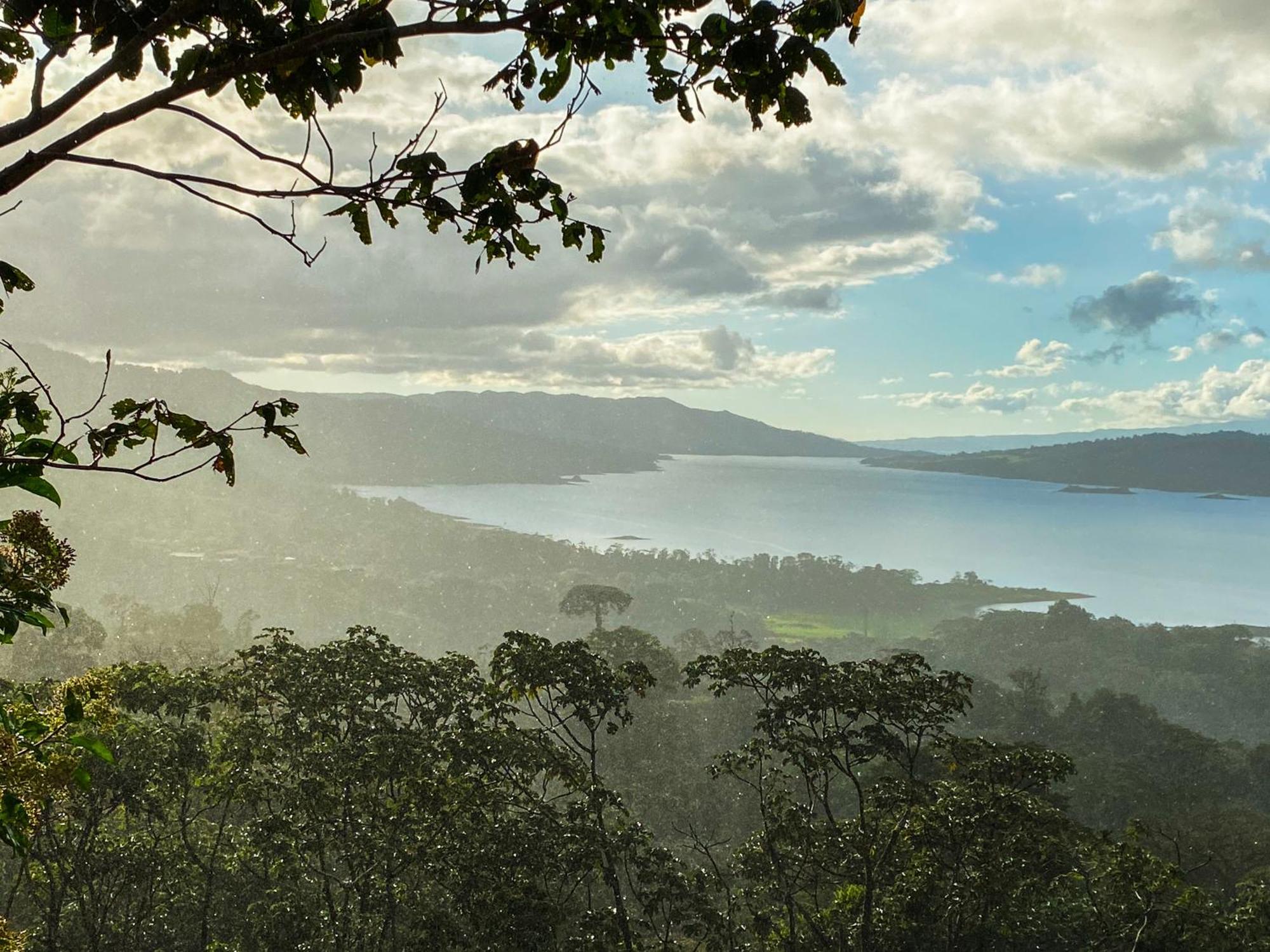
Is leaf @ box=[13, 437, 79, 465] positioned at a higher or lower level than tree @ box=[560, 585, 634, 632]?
higher

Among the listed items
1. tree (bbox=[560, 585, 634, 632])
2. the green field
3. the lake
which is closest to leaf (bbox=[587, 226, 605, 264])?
tree (bbox=[560, 585, 634, 632])

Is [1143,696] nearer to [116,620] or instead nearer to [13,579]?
[13,579]

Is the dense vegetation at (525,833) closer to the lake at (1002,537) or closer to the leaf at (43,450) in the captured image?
the leaf at (43,450)

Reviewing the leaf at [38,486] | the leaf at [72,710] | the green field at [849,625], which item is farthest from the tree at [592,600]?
the leaf at [38,486]

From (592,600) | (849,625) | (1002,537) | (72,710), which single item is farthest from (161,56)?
(1002,537)

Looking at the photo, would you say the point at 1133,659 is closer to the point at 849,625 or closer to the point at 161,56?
the point at 849,625

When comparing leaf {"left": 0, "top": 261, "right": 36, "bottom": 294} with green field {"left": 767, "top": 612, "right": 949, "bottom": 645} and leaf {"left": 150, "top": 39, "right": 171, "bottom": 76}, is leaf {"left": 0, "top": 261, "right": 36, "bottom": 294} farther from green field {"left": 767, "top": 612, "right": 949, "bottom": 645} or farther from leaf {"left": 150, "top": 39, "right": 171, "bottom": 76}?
green field {"left": 767, "top": 612, "right": 949, "bottom": 645}

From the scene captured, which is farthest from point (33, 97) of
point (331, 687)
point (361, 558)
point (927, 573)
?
point (927, 573)

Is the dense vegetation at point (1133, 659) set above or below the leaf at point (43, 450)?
below
